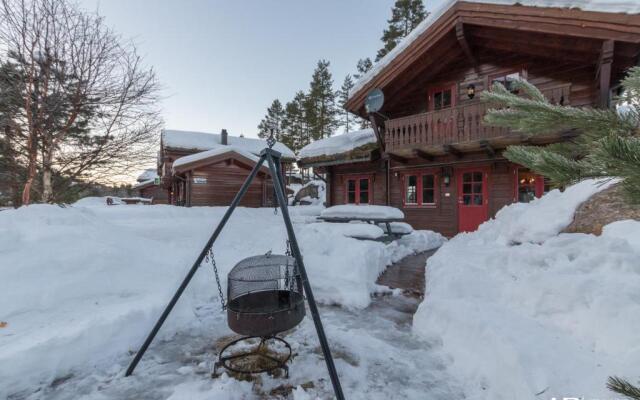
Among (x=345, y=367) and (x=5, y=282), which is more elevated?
(x=5, y=282)

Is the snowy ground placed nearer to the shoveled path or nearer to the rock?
the shoveled path

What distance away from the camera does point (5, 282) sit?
149 inches

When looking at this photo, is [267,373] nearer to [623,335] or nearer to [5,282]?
[623,335]

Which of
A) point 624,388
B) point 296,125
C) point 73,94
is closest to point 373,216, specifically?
point 624,388

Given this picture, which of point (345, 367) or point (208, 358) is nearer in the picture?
point (345, 367)

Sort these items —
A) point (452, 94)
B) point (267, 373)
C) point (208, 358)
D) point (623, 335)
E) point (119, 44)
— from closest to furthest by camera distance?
point (623, 335) < point (267, 373) < point (208, 358) < point (119, 44) < point (452, 94)

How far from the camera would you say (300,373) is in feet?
9.56

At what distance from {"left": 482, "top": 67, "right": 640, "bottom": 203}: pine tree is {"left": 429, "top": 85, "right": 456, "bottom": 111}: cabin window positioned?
1081 cm

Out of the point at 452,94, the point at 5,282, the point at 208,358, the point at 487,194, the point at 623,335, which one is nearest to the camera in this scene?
the point at 623,335

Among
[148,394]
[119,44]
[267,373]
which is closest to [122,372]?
[148,394]

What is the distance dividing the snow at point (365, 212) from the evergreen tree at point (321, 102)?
25856 mm

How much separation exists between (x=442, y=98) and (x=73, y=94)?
12.3 m

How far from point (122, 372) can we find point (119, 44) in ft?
32.4

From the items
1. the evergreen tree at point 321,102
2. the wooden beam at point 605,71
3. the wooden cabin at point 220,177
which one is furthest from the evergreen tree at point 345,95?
the wooden beam at point 605,71
